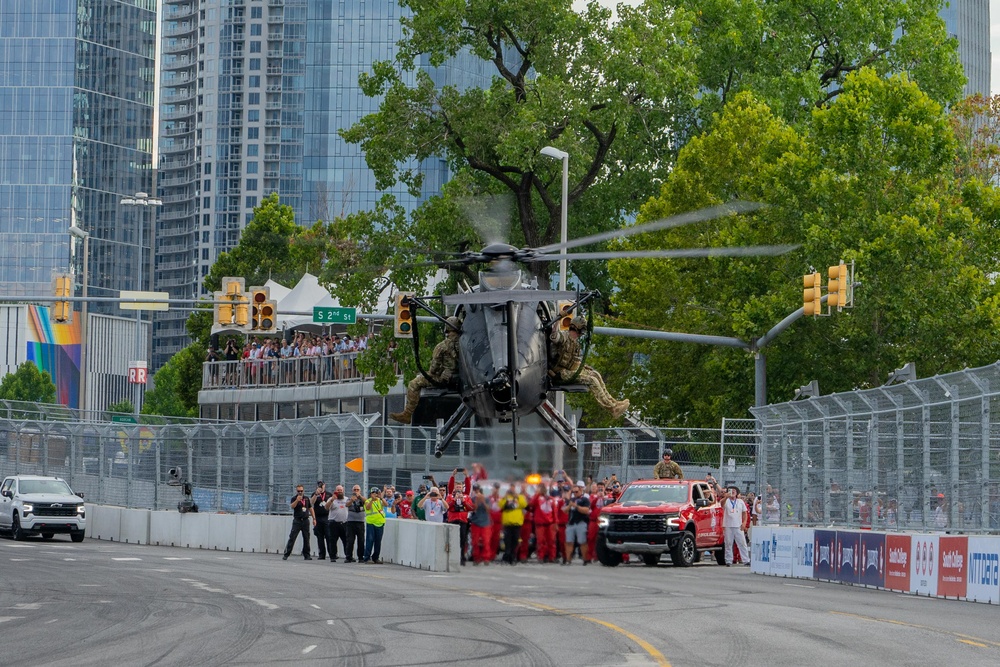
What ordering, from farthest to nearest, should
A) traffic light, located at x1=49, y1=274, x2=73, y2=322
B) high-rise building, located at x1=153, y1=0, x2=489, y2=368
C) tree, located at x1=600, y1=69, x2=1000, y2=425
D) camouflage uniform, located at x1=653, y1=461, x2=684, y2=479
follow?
1. high-rise building, located at x1=153, y1=0, x2=489, y2=368
2. tree, located at x1=600, y1=69, x2=1000, y2=425
3. traffic light, located at x1=49, y1=274, x2=73, y2=322
4. camouflage uniform, located at x1=653, y1=461, x2=684, y2=479

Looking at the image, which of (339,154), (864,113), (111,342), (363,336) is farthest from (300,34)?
(864,113)

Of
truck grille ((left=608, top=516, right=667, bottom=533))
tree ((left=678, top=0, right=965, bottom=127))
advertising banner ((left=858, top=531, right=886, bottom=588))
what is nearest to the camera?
advertising banner ((left=858, top=531, right=886, bottom=588))

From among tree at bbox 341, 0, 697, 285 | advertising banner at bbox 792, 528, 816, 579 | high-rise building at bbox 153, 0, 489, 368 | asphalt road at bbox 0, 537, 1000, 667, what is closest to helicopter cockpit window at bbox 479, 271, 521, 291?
asphalt road at bbox 0, 537, 1000, 667

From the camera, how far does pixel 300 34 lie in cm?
19825

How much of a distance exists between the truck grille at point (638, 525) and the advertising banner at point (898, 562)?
6.97 metres

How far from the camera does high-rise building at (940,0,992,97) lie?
178 metres

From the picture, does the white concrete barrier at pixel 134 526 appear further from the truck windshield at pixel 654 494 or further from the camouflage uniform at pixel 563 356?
the camouflage uniform at pixel 563 356

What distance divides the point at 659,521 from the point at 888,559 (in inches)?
278

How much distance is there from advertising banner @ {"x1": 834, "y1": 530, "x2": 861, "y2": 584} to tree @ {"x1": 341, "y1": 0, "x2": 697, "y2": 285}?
19583 millimetres

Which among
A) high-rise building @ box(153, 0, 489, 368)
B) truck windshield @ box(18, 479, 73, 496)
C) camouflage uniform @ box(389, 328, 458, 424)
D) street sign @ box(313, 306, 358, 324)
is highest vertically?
high-rise building @ box(153, 0, 489, 368)

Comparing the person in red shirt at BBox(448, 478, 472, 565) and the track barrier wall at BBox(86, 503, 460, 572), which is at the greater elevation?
the person in red shirt at BBox(448, 478, 472, 565)

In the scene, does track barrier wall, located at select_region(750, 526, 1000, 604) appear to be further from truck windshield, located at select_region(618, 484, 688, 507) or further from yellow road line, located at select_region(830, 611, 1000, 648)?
yellow road line, located at select_region(830, 611, 1000, 648)

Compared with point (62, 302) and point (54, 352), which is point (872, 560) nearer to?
point (62, 302)

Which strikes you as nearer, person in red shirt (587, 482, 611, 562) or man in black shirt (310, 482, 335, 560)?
man in black shirt (310, 482, 335, 560)
